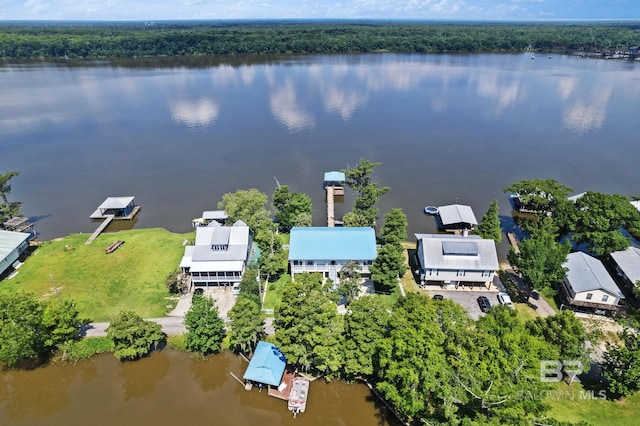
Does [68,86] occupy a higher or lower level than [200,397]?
higher

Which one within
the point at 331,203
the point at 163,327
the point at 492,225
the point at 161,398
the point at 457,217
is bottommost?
the point at 161,398

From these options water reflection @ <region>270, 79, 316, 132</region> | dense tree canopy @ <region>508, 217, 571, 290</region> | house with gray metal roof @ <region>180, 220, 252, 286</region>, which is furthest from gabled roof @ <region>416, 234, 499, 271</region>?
water reflection @ <region>270, 79, 316, 132</region>

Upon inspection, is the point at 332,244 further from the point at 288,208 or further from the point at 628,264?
the point at 628,264

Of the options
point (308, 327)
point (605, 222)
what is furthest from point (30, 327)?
point (605, 222)

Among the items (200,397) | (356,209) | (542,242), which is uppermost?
(542,242)

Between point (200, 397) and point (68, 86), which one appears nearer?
point (200, 397)

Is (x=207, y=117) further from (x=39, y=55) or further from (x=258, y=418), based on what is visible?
(x=39, y=55)

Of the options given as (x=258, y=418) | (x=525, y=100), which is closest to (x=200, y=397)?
(x=258, y=418)
